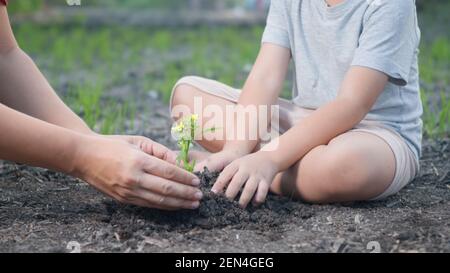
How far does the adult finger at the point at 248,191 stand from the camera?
176cm

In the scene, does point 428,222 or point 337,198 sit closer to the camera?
point 428,222

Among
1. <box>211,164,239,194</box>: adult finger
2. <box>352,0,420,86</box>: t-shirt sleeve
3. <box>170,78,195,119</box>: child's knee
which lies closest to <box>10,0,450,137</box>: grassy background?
<box>170,78,195,119</box>: child's knee

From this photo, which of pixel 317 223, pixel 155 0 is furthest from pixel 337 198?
pixel 155 0

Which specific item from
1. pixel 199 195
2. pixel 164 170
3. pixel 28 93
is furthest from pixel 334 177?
pixel 28 93

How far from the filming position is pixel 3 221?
5.85 ft

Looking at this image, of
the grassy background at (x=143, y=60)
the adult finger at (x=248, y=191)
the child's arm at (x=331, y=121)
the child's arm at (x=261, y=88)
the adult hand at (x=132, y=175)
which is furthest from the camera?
the grassy background at (x=143, y=60)

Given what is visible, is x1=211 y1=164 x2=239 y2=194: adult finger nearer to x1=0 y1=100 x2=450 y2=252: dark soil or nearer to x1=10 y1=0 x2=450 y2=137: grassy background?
x1=0 y1=100 x2=450 y2=252: dark soil

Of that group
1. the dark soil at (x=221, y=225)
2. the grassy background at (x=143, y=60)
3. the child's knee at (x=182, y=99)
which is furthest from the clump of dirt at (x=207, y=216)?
the grassy background at (x=143, y=60)

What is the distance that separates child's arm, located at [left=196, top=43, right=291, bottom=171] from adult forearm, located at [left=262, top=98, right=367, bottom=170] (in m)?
0.16

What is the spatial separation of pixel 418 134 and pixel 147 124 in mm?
1443

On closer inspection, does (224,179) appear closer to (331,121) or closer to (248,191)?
(248,191)

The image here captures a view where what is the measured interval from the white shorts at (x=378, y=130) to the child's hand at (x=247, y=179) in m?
0.34

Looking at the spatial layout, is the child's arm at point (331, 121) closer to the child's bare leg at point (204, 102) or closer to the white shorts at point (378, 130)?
the white shorts at point (378, 130)
